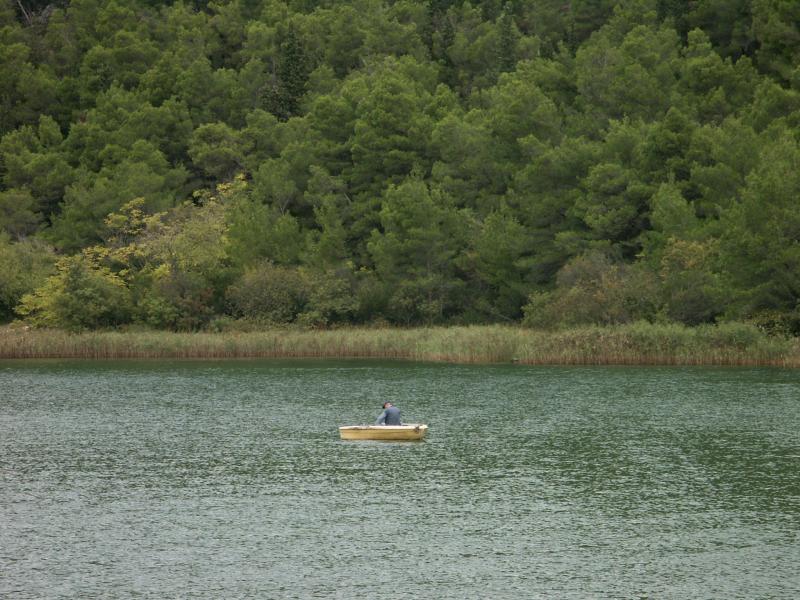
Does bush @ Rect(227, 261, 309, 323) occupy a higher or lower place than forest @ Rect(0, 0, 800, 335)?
lower

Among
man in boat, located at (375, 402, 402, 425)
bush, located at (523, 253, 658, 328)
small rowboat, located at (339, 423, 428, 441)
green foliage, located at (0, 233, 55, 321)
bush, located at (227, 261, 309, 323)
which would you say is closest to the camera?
small rowboat, located at (339, 423, 428, 441)

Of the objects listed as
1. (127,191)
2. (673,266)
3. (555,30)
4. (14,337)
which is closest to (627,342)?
(673,266)

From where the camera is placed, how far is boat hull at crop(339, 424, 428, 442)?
36.8 metres

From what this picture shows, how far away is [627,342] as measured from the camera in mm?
59719

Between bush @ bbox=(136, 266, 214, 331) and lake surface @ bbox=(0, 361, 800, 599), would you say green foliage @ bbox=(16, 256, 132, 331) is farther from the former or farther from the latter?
lake surface @ bbox=(0, 361, 800, 599)

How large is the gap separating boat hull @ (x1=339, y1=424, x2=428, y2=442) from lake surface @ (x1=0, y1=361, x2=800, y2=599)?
0.35 m

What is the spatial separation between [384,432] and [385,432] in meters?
0.03

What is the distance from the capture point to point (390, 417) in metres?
37.3

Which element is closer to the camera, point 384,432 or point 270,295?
point 384,432

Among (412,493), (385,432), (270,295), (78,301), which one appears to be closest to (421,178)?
(270,295)

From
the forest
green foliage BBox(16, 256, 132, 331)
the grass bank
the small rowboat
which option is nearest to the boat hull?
the small rowboat

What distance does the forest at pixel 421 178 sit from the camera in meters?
71.2

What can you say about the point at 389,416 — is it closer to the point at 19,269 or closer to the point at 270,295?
the point at 270,295

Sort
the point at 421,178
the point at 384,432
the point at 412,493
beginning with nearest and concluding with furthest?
1. the point at 412,493
2. the point at 384,432
3. the point at 421,178
